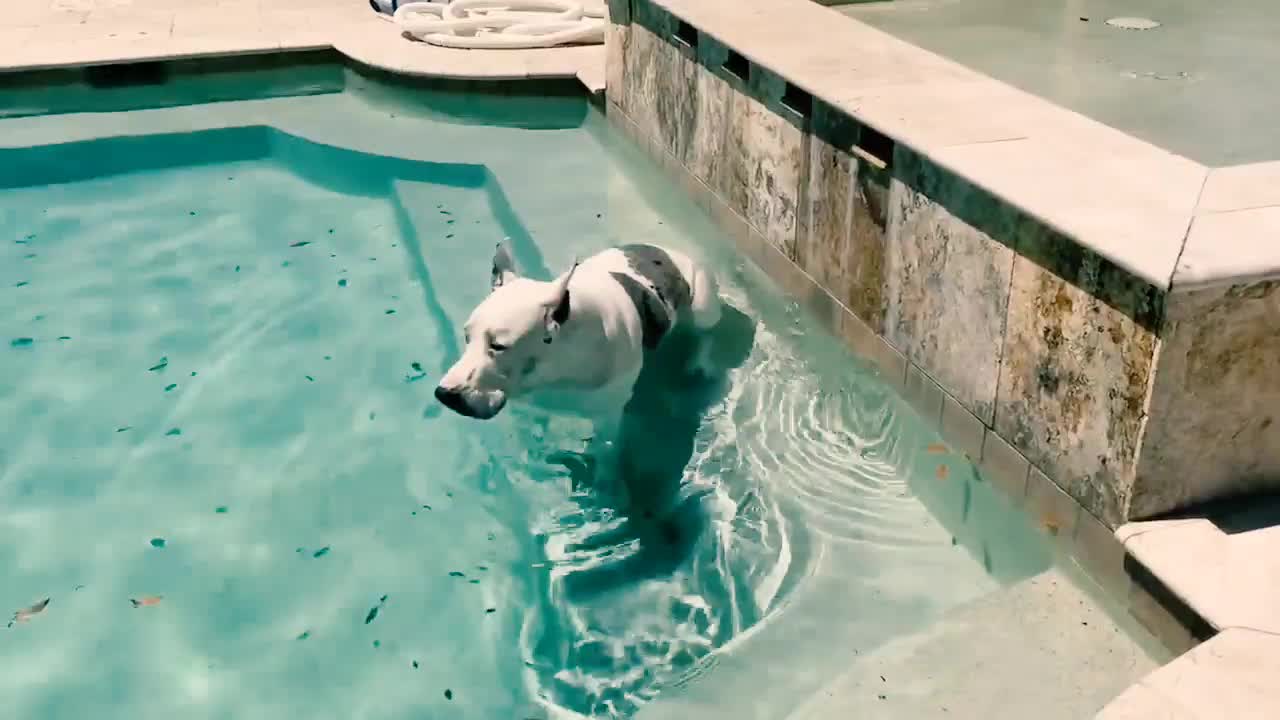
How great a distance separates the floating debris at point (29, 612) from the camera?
13.6 ft

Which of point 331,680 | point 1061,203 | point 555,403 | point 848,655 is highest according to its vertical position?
point 1061,203

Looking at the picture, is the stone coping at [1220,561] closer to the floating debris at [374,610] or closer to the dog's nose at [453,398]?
the dog's nose at [453,398]

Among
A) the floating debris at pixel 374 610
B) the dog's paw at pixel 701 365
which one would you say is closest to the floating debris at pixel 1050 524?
the dog's paw at pixel 701 365

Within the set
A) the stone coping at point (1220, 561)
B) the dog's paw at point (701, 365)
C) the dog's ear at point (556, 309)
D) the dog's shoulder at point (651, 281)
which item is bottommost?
the dog's paw at point (701, 365)

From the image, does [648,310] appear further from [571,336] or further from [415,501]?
[415,501]

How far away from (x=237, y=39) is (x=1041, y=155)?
749cm

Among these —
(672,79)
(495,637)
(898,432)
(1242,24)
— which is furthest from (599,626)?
(1242,24)

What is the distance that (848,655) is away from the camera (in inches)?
137

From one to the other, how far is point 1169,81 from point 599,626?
6072 mm

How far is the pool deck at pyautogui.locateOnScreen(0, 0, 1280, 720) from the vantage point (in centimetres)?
283

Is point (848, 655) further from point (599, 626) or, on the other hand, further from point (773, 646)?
point (599, 626)

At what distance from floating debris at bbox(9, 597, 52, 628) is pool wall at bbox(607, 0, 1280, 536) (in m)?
3.23

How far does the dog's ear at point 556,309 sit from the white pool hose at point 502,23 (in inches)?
250

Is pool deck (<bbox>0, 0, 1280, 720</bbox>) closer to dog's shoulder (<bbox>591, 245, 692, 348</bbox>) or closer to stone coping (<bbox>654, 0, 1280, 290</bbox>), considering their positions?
stone coping (<bbox>654, 0, 1280, 290</bbox>)
